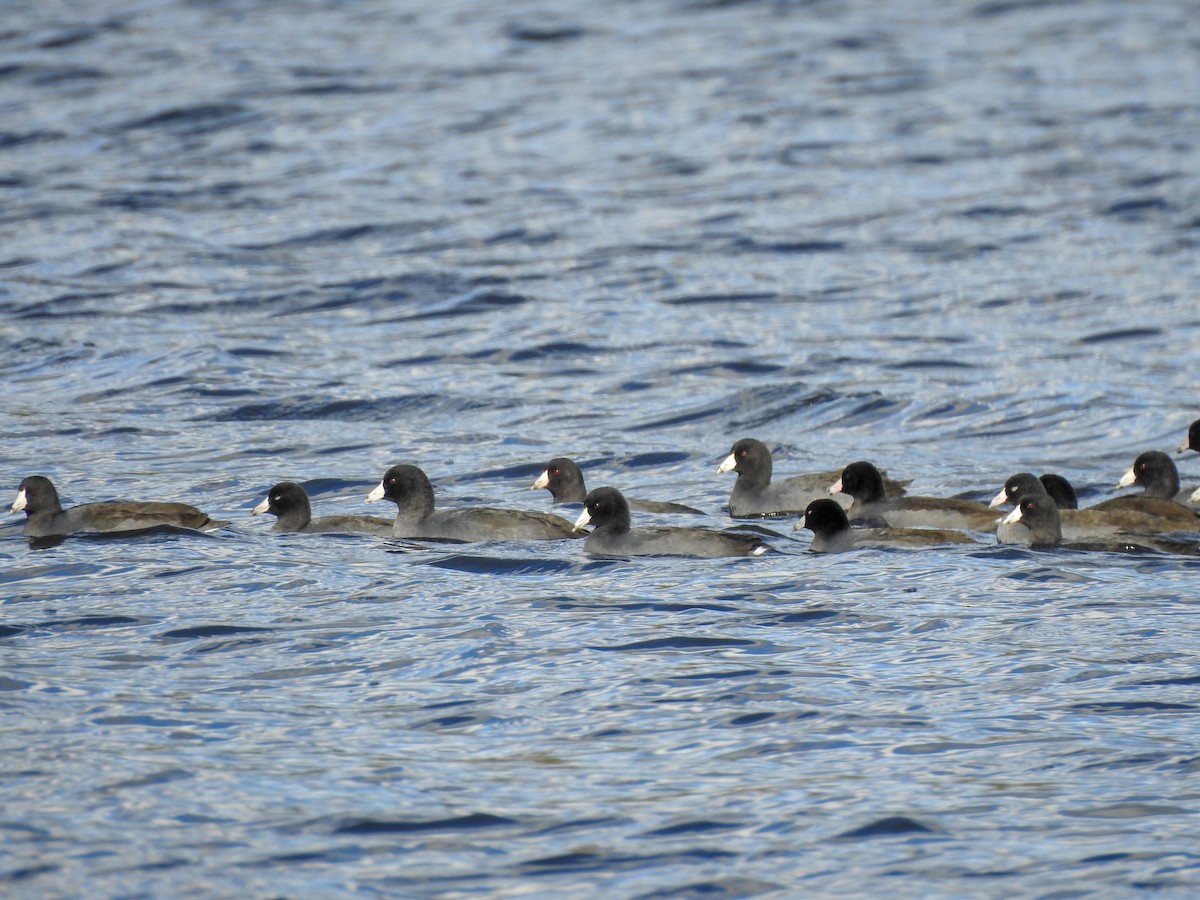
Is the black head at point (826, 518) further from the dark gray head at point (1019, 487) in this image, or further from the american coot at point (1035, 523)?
the dark gray head at point (1019, 487)

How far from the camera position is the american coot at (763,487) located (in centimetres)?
1744

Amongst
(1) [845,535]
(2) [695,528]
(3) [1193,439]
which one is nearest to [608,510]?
(2) [695,528]

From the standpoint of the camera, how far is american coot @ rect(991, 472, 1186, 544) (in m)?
15.5

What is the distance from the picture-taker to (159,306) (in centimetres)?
2689

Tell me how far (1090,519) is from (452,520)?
4866 mm

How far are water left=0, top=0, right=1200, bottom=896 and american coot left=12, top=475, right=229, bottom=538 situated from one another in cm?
37

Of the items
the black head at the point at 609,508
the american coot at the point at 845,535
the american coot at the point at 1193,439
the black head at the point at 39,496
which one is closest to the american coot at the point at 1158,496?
the american coot at the point at 1193,439

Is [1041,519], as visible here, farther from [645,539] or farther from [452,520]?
[452,520]

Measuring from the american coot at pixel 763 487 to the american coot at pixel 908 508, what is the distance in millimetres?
668

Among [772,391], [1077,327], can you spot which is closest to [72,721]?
[772,391]

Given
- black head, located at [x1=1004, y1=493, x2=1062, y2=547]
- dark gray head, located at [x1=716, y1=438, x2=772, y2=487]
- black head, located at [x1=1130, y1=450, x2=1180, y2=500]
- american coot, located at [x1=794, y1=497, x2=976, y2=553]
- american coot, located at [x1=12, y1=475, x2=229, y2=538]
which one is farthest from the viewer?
dark gray head, located at [x1=716, y1=438, x2=772, y2=487]

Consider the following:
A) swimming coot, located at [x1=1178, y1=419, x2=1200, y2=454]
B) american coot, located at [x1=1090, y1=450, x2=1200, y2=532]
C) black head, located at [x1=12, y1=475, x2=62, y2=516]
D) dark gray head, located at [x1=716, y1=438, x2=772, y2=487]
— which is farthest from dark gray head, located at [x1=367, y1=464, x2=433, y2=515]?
swimming coot, located at [x1=1178, y1=419, x2=1200, y2=454]

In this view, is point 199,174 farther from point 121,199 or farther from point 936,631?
point 936,631

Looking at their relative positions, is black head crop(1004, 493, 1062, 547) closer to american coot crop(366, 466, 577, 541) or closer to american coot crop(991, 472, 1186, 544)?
american coot crop(991, 472, 1186, 544)
